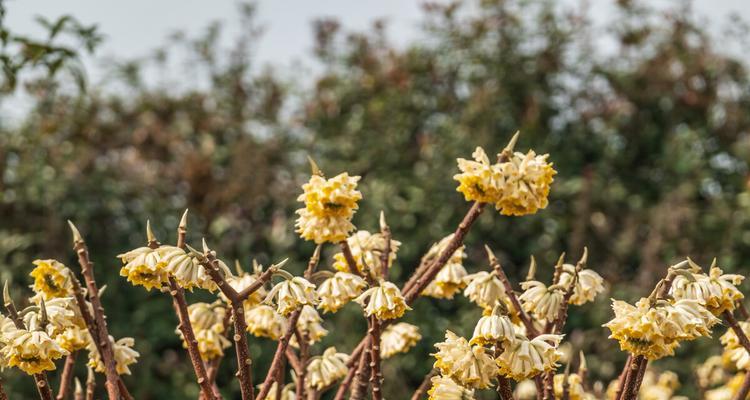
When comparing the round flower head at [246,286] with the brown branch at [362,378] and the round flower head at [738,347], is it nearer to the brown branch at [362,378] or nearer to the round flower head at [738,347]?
the brown branch at [362,378]

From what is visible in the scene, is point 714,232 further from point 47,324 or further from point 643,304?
point 47,324

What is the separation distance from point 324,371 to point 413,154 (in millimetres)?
3696

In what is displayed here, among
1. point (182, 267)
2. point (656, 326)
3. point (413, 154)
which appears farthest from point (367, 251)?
point (413, 154)

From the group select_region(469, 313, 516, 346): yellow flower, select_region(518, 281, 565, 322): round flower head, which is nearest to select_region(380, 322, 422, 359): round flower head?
select_region(518, 281, 565, 322): round flower head

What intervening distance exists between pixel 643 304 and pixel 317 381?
720 millimetres

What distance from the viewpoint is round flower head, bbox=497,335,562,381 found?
1.39 metres

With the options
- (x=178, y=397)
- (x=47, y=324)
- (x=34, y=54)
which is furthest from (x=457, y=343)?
(x=178, y=397)

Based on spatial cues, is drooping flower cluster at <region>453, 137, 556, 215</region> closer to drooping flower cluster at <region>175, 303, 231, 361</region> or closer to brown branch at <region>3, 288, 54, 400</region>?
drooping flower cluster at <region>175, 303, 231, 361</region>

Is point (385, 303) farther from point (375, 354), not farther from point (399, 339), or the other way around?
point (399, 339)

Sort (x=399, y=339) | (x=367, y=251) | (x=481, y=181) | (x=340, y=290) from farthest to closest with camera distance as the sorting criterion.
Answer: (x=399, y=339), (x=367, y=251), (x=340, y=290), (x=481, y=181)

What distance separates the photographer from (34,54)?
245cm

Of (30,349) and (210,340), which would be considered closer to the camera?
(30,349)

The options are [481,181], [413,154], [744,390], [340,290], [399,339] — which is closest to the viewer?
[481,181]

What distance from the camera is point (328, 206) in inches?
61.2
